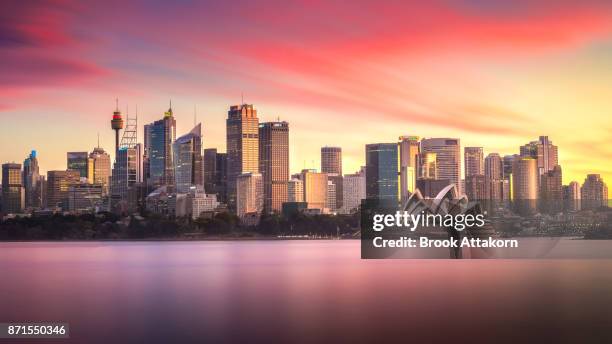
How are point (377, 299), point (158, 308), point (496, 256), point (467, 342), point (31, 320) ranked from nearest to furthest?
point (467, 342) → point (31, 320) → point (158, 308) → point (377, 299) → point (496, 256)

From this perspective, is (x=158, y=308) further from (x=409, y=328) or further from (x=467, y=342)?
(x=467, y=342)

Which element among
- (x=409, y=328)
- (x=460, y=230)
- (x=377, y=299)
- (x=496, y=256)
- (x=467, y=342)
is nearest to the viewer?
(x=467, y=342)

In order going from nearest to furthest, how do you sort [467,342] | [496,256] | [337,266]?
[467,342]
[337,266]
[496,256]

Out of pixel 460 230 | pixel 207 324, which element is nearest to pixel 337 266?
pixel 460 230

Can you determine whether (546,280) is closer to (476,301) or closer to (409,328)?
(476,301)

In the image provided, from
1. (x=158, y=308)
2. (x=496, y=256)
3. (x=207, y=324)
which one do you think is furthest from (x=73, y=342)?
(x=496, y=256)

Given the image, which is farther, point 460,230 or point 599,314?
point 460,230
